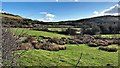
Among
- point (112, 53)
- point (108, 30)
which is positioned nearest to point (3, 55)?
point (112, 53)

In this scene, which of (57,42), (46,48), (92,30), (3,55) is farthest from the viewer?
(92,30)

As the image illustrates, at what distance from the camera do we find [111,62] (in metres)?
29.5

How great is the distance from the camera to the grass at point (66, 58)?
25703 millimetres

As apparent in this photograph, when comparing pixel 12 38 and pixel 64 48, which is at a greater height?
pixel 12 38

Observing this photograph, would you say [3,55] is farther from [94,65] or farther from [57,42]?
[57,42]

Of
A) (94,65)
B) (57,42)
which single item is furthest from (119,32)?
(94,65)

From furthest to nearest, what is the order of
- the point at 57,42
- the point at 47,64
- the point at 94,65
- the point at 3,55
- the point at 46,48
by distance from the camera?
the point at 57,42
the point at 46,48
the point at 94,65
the point at 47,64
the point at 3,55

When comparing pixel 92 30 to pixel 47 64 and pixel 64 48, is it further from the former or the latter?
pixel 47 64

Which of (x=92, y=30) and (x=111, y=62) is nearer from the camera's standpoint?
(x=111, y=62)

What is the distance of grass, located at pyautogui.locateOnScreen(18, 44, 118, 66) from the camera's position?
25703mm

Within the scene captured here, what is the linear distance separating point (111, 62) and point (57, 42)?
10854 mm

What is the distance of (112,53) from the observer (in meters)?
34.3

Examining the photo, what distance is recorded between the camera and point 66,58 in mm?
28531

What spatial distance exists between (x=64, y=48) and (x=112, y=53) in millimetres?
6035
